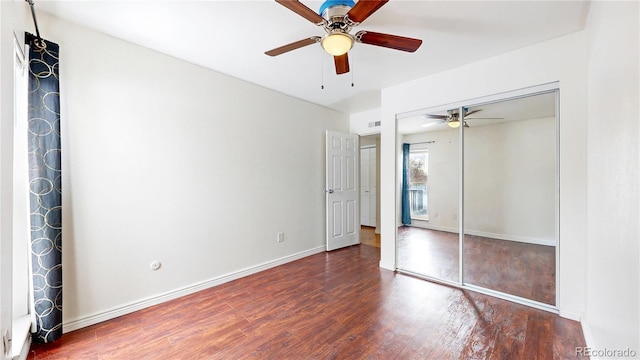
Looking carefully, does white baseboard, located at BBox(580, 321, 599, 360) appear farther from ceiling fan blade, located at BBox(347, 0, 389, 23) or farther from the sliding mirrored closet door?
ceiling fan blade, located at BBox(347, 0, 389, 23)

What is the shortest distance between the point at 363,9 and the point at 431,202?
2.58 m

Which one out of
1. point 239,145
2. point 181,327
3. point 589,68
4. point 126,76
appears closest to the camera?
point 589,68

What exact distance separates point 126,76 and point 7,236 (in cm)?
179

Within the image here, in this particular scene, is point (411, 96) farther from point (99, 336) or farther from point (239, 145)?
point (99, 336)

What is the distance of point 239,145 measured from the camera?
10.3 feet

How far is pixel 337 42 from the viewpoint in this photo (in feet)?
5.45

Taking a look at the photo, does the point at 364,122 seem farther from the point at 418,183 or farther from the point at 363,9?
the point at 363,9

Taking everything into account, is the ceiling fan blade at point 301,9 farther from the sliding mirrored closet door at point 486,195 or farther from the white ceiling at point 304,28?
the sliding mirrored closet door at point 486,195

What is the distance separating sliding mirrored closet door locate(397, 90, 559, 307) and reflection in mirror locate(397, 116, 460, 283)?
13mm

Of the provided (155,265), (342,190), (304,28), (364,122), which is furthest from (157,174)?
(364,122)

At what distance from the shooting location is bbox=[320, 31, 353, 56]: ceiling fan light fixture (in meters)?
1.63

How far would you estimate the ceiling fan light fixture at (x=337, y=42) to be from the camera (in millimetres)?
1632

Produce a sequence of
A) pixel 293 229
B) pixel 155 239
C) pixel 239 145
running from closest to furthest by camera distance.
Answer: pixel 155 239 < pixel 239 145 < pixel 293 229

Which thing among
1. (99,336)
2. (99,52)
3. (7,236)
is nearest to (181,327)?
(99,336)
